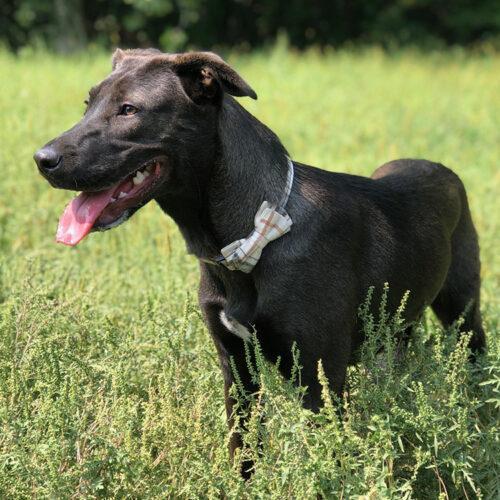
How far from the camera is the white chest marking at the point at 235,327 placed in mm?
3443

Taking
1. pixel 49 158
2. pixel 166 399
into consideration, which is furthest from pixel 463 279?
pixel 49 158

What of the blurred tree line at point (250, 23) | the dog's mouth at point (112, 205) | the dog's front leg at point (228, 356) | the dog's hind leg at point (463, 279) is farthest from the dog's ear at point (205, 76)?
the blurred tree line at point (250, 23)

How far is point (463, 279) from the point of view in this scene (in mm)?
4504

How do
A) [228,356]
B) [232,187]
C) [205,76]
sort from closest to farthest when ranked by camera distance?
[205,76] < [232,187] < [228,356]

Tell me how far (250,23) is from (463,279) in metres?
21.3

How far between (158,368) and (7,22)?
2080 cm

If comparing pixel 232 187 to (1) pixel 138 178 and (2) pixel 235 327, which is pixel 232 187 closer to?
(1) pixel 138 178

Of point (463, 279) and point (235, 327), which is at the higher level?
point (235, 327)

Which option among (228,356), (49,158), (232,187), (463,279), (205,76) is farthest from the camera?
Answer: (463,279)

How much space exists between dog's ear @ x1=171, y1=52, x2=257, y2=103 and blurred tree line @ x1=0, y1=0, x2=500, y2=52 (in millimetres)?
18386

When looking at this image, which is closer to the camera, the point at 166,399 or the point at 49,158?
the point at 49,158

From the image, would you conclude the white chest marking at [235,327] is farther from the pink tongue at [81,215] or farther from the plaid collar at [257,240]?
the pink tongue at [81,215]

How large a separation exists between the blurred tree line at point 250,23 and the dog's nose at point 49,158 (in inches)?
728

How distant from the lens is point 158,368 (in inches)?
162
